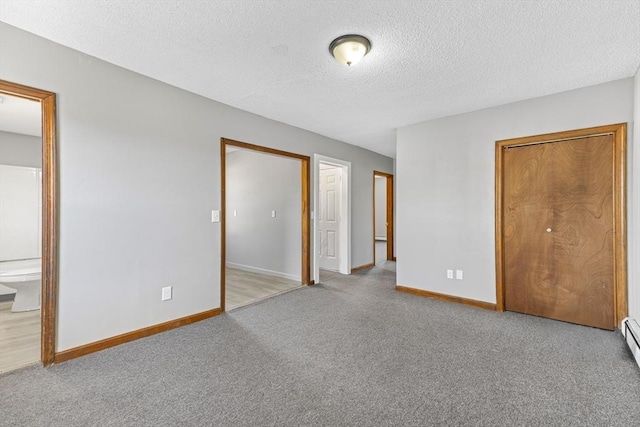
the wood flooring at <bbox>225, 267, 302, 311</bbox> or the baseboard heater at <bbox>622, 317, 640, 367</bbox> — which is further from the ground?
the baseboard heater at <bbox>622, 317, 640, 367</bbox>

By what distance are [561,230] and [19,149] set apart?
673 cm

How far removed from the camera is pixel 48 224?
2098 millimetres

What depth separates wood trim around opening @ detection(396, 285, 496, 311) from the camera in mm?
3343

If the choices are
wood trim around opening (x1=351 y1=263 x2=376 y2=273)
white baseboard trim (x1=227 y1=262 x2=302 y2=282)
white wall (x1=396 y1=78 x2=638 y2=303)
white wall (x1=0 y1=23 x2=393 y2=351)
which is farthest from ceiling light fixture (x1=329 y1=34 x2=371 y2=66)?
wood trim around opening (x1=351 y1=263 x2=376 y2=273)

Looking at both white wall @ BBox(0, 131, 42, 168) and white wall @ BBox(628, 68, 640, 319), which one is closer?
white wall @ BBox(628, 68, 640, 319)

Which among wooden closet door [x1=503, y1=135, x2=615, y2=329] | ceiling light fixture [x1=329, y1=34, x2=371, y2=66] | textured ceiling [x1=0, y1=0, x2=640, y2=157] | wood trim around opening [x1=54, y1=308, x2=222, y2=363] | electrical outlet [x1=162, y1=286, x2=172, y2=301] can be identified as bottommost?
wood trim around opening [x1=54, y1=308, x2=222, y2=363]

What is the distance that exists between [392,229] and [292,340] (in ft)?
15.1

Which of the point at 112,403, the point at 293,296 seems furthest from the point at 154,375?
the point at 293,296

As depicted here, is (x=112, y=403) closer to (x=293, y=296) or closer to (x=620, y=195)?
(x=293, y=296)

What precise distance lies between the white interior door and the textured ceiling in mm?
2415

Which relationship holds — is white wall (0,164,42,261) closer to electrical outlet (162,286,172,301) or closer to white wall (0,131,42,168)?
white wall (0,131,42,168)

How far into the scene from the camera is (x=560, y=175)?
9.62ft

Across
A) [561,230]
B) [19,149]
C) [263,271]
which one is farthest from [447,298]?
[19,149]

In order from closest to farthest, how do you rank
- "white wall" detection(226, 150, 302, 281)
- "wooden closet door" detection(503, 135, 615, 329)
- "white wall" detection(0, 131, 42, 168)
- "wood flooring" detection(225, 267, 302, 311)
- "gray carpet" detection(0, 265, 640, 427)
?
1. "gray carpet" detection(0, 265, 640, 427)
2. "wooden closet door" detection(503, 135, 615, 329)
3. "wood flooring" detection(225, 267, 302, 311)
4. "white wall" detection(0, 131, 42, 168)
5. "white wall" detection(226, 150, 302, 281)
